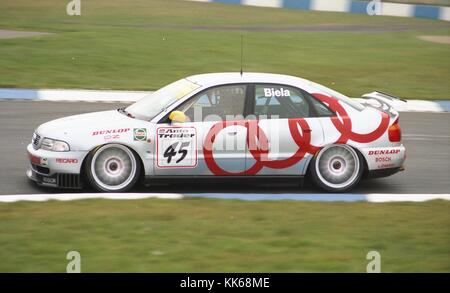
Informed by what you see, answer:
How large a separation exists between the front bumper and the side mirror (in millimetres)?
1035

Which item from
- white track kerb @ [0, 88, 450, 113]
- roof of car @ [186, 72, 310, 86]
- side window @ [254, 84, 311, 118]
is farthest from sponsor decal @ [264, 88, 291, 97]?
white track kerb @ [0, 88, 450, 113]

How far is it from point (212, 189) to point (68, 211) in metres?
2.23

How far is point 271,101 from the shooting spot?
34.6 ft

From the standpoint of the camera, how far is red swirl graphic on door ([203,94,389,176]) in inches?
407

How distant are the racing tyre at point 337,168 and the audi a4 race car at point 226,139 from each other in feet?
0.04

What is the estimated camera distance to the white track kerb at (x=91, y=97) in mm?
16469

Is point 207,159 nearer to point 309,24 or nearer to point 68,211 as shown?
point 68,211

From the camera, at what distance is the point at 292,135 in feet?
34.3

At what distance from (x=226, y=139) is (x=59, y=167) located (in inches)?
73.6

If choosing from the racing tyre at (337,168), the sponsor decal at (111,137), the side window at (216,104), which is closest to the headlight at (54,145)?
the sponsor decal at (111,137)

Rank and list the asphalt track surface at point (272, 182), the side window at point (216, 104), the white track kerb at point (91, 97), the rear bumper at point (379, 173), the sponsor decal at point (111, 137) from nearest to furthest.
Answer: the sponsor decal at point (111, 137), the side window at point (216, 104), the rear bumper at point (379, 173), the asphalt track surface at point (272, 182), the white track kerb at point (91, 97)

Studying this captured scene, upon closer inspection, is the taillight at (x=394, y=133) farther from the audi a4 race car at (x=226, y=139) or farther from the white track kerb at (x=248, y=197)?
the white track kerb at (x=248, y=197)

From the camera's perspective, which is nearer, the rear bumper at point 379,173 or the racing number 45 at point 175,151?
the racing number 45 at point 175,151

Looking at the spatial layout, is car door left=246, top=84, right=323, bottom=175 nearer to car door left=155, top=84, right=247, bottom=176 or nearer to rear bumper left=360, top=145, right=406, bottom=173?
car door left=155, top=84, right=247, bottom=176
